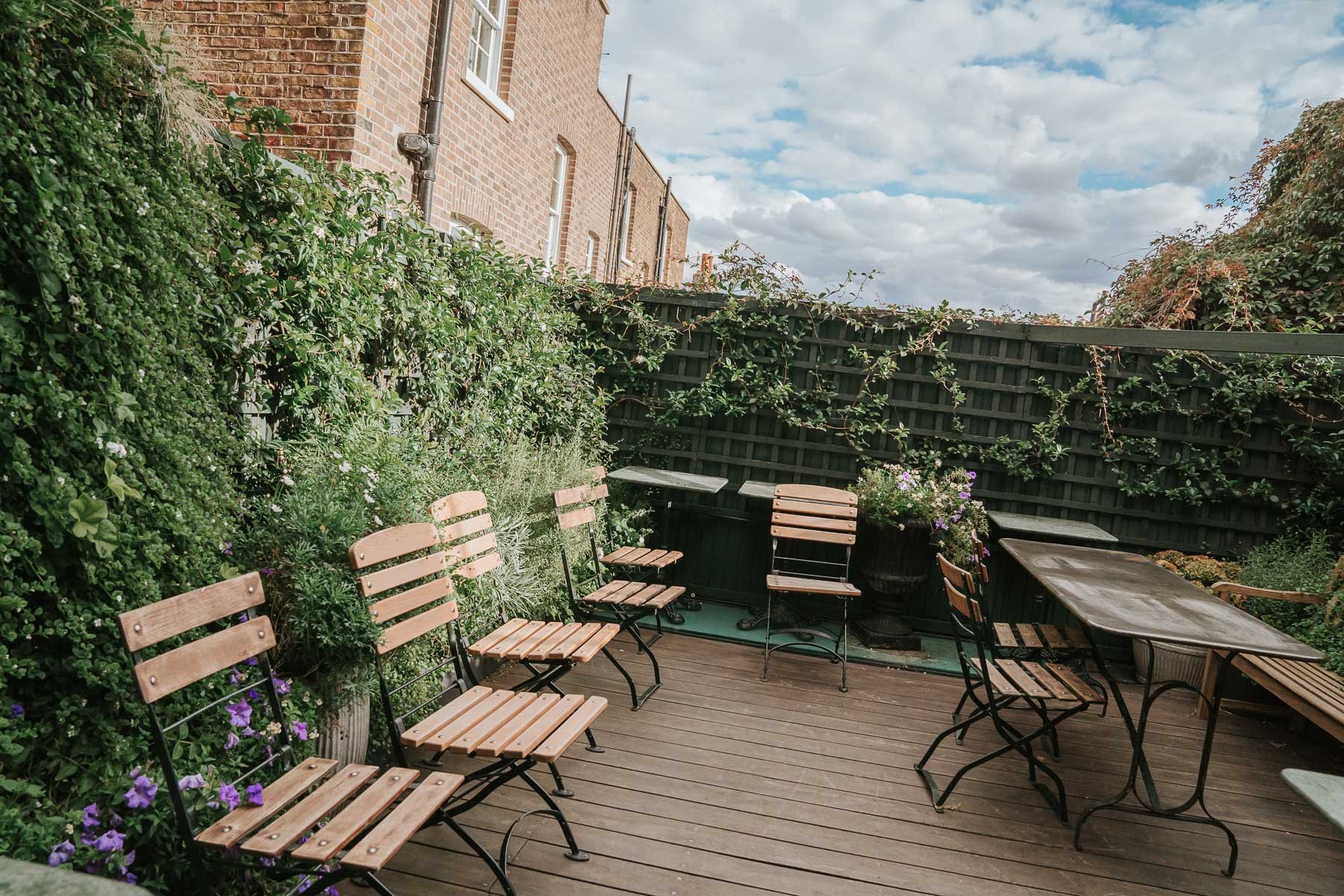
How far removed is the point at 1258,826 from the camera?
3.35 metres

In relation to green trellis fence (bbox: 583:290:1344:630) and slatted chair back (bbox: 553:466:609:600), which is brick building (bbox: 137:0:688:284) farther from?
green trellis fence (bbox: 583:290:1344:630)

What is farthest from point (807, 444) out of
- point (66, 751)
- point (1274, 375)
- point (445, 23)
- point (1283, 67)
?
point (1283, 67)

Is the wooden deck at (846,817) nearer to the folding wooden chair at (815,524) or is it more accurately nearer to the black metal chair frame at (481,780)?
the black metal chair frame at (481,780)

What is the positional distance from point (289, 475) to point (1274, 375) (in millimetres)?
6397

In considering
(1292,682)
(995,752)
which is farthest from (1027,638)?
(1292,682)

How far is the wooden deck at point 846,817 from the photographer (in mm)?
2672

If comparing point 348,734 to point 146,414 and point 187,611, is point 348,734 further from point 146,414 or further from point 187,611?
point 146,414

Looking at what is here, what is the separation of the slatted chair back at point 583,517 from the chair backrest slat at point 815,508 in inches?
49.2

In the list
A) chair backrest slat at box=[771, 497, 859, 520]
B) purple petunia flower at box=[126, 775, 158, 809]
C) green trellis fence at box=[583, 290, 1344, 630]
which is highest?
green trellis fence at box=[583, 290, 1344, 630]

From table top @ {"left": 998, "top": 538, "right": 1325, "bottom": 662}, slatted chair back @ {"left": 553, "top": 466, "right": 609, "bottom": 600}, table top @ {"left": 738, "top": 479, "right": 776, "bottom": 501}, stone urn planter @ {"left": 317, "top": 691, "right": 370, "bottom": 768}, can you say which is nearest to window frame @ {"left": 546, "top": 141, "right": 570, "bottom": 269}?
table top @ {"left": 738, "top": 479, "right": 776, "bottom": 501}

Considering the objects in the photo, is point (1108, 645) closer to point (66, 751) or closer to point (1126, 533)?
point (1126, 533)

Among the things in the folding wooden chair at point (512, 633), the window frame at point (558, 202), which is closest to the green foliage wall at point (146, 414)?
the folding wooden chair at point (512, 633)

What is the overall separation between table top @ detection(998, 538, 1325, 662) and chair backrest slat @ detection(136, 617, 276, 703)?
2.84 m

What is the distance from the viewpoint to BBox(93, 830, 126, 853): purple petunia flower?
71.4 inches
